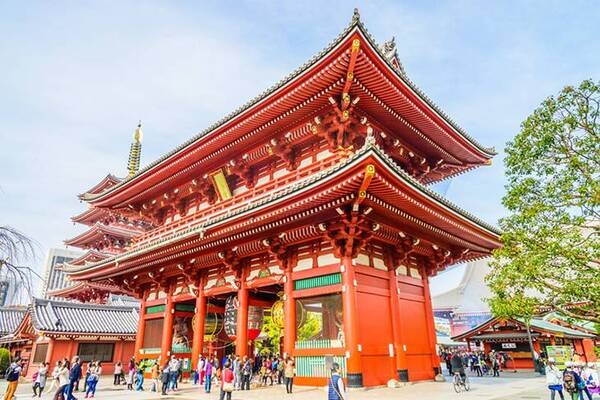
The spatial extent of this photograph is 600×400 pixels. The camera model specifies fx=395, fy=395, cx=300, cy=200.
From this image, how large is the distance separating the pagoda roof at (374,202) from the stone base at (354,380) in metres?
5.65

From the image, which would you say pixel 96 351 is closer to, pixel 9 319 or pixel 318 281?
pixel 9 319

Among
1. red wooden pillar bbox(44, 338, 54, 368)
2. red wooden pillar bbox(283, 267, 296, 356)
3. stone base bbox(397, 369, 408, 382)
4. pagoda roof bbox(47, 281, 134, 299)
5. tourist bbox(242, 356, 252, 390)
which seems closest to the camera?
stone base bbox(397, 369, 408, 382)

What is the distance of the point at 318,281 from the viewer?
14.8 meters

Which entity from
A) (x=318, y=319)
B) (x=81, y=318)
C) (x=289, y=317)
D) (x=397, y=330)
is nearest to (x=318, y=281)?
(x=289, y=317)

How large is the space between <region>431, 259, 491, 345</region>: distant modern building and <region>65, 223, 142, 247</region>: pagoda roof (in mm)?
50291

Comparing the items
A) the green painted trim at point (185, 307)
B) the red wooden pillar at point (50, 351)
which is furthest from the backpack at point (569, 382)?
the red wooden pillar at point (50, 351)

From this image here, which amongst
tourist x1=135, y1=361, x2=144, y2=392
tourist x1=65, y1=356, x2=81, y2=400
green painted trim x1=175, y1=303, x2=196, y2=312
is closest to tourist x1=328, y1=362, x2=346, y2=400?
tourist x1=65, y1=356, x2=81, y2=400

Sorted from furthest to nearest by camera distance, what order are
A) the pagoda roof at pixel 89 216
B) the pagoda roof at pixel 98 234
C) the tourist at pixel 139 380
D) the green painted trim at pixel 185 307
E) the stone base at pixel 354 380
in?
the pagoda roof at pixel 89 216
the pagoda roof at pixel 98 234
the green painted trim at pixel 185 307
the tourist at pixel 139 380
the stone base at pixel 354 380

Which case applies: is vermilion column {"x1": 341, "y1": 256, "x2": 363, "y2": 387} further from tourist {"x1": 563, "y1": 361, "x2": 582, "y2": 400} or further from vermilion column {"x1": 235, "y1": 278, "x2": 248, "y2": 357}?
tourist {"x1": 563, "y1": 361, "x2": 582, "y2": 400}

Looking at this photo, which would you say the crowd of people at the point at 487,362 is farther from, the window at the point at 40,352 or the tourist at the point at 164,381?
the window at the point at 40,352

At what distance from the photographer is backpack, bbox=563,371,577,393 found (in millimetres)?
10992

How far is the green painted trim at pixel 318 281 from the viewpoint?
1431 centimetres

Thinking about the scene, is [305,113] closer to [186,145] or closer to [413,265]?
[186,145]

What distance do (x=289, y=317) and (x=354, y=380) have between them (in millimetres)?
3415
